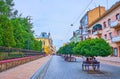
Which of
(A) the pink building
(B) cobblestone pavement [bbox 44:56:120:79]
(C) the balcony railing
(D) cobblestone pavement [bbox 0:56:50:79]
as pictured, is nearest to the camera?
(D) cobblestone pavement [bbox 0:56:50:79]

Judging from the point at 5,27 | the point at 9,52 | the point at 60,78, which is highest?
the point at 5,27

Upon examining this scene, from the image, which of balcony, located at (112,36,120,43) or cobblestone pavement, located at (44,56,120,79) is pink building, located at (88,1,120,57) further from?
cobblestone pavement, located at (44,56,120,79)

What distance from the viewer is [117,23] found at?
2060 inches

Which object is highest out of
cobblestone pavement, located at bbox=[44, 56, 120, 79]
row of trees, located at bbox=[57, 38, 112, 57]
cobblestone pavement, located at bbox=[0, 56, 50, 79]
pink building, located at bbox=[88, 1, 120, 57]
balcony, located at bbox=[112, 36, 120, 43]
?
pink building, located at bbox=[88, 1, 120, 57]

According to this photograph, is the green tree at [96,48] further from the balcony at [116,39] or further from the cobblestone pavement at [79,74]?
the balcony at [116,39]

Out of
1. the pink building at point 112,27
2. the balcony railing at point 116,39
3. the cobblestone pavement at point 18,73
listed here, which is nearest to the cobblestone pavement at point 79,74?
the cobblestone pavement at point 18,73

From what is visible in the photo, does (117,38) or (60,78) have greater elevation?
(117,38)

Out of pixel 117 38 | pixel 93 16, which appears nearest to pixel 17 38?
pixel 117 38

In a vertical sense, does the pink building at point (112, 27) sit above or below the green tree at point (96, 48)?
above

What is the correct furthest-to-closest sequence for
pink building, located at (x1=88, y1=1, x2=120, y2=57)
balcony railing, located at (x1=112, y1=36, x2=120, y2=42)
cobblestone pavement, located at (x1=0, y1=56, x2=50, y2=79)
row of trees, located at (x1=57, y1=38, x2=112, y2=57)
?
pink building, located at (x1=88, y1=1, x2=120, y2=57) → balcony railing, located at (x1=112, y1=36, x2=120, y2=42) → row of trees, located at (x1=57, y1=38, x2=112, y2=57) → cobblestone pavement, located at (x1=0, y1=56, x2=50, y2=79)

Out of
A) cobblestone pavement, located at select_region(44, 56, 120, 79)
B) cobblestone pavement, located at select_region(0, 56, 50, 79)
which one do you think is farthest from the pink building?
cobblestone pavement, located at select_region(0, 56, 50, 79)

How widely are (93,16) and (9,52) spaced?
7236cm

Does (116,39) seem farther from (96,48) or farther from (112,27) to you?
(96,48)

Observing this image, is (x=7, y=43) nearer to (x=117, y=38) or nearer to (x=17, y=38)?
(x=17, y=38)
